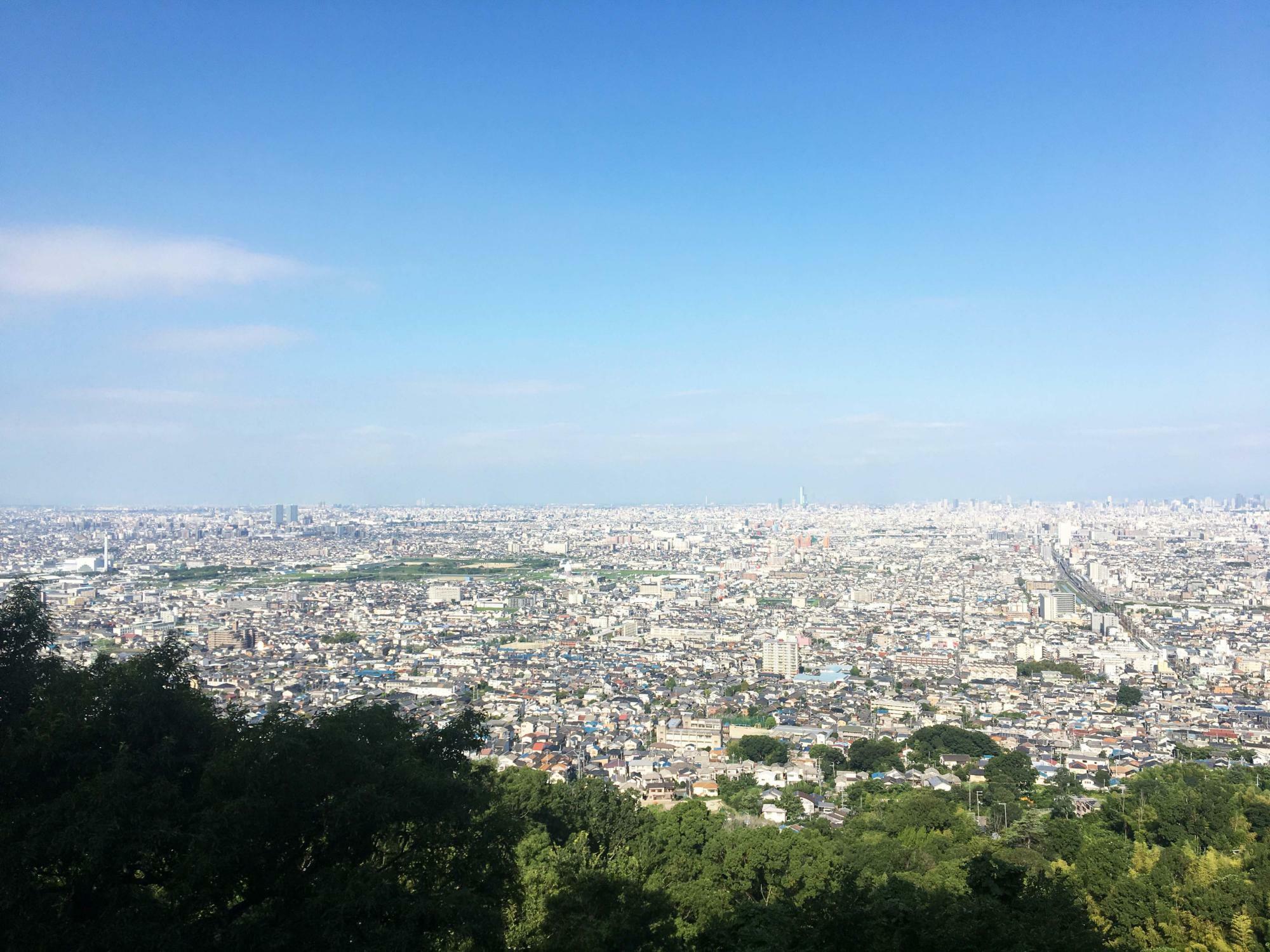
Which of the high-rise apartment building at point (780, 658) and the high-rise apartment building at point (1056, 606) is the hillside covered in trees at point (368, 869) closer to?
the high-rise apartment building at point (780, 658)

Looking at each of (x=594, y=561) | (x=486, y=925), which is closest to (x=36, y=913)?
(x=486, y=925)

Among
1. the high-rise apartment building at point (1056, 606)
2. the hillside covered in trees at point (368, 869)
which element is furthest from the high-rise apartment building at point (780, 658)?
the hillside covered in trees at point (368, 869)

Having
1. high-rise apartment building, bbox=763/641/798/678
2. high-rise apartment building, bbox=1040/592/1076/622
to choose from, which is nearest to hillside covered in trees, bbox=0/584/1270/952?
high-rise apartment building, bbox=763/641/798/678

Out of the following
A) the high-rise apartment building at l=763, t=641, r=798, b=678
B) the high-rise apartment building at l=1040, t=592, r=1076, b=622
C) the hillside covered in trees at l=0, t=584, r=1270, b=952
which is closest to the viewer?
the hillside covered in trees at l=0, t=584, r=1270, b=952

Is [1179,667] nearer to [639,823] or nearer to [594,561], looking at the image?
[639,823]

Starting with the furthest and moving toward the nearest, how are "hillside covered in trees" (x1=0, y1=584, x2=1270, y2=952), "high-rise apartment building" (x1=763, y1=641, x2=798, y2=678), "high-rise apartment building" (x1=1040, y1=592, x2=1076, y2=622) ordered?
1. "high-rise apartment building" (x1=1040, y1=592, x2=1076, y2=622)
2. "high-rise apartment building" (x1=763, y1=641, x2=798, y2=678)
3. "hillside covered in trees" (x1=0, y1=584, x2=1270, y2=952)

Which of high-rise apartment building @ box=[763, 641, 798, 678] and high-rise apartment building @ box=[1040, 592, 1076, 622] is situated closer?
high-rise apartment building @ box=[763, 641, 798, 678]

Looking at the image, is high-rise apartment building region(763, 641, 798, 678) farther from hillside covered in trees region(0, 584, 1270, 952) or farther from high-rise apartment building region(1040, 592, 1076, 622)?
hillside covered in trees region(0, 584, 1270, 952)

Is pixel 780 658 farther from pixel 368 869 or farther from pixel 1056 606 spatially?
pixel 368 869
